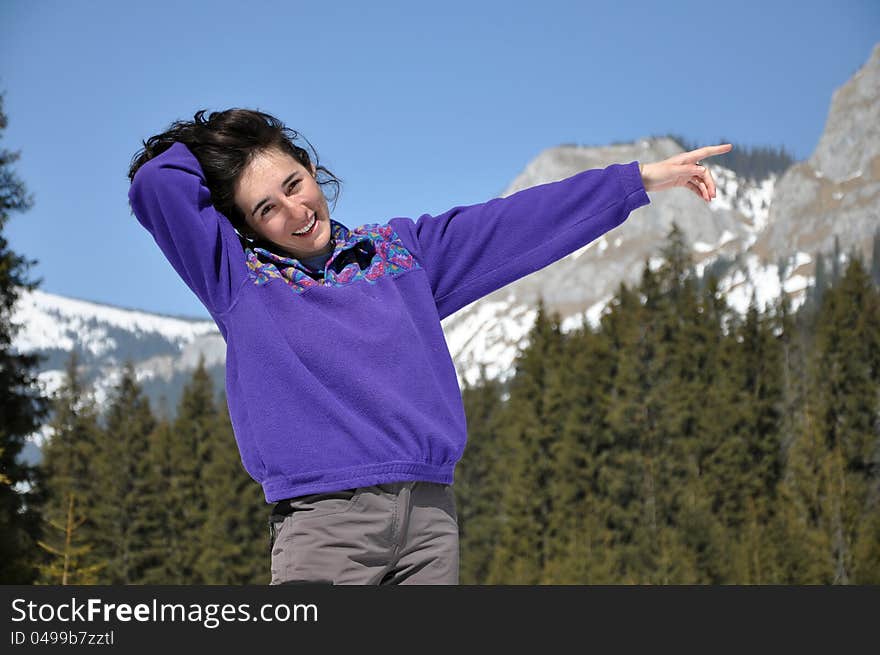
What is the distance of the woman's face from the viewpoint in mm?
2711

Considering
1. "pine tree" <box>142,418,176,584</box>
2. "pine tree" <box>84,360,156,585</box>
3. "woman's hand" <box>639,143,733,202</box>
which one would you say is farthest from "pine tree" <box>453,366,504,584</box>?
"woman's hand" <box>639,143,733,202</box>

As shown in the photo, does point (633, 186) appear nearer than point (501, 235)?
No

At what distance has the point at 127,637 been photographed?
212 cm

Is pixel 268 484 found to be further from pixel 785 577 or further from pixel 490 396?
pixel 490 396

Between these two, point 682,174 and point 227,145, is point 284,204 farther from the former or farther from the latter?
point 682,174

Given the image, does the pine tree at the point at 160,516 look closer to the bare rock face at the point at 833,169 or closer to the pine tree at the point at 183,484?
the pine tree at the point at 183,484

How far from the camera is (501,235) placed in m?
2.89

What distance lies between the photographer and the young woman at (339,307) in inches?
96.3

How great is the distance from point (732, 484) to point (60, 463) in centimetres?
2287

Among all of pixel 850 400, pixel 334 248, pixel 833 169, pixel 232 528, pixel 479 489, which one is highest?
pixel 833 169

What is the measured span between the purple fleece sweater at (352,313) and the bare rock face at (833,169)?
503ft

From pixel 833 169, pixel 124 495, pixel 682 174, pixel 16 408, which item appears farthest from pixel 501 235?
pixel 833 169

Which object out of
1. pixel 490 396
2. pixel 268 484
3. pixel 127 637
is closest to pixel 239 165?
pixel 268 484

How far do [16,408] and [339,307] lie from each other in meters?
19.2
